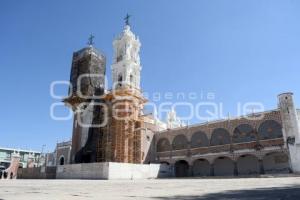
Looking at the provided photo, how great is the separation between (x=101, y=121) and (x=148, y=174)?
9697 mm

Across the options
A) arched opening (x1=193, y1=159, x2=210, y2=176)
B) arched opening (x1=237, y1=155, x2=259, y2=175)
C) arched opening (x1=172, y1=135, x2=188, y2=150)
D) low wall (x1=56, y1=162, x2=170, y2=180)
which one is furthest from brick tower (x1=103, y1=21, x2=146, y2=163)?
arched opening (x1=237, y1=155, x2=259, y2=175)

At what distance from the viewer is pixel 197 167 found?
123 feet

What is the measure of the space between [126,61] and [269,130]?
70.3ft

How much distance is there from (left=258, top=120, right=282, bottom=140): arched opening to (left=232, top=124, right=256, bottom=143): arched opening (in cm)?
92

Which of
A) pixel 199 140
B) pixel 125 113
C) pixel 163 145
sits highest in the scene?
pixel 125 113

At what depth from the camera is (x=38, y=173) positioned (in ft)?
112

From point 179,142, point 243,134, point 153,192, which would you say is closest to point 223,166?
point 243,134

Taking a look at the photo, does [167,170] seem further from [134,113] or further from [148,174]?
[134,113]

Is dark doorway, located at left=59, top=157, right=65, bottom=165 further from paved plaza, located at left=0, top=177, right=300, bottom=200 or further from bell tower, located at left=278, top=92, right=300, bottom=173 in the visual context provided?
paved plaza, located at left=0, top=177, right=300, bottom=200

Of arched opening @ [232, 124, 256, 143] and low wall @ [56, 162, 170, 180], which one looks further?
arched opening @ [232, 124, 256, 143]

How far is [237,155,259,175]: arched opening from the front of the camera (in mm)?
32312

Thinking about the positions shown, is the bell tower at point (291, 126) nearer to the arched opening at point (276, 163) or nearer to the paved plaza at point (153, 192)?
the arched opening at point (276, 163)

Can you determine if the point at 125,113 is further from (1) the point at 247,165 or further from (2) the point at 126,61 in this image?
(1) the point at 247,165

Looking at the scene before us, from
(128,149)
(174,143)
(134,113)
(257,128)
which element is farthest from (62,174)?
(257,128)
